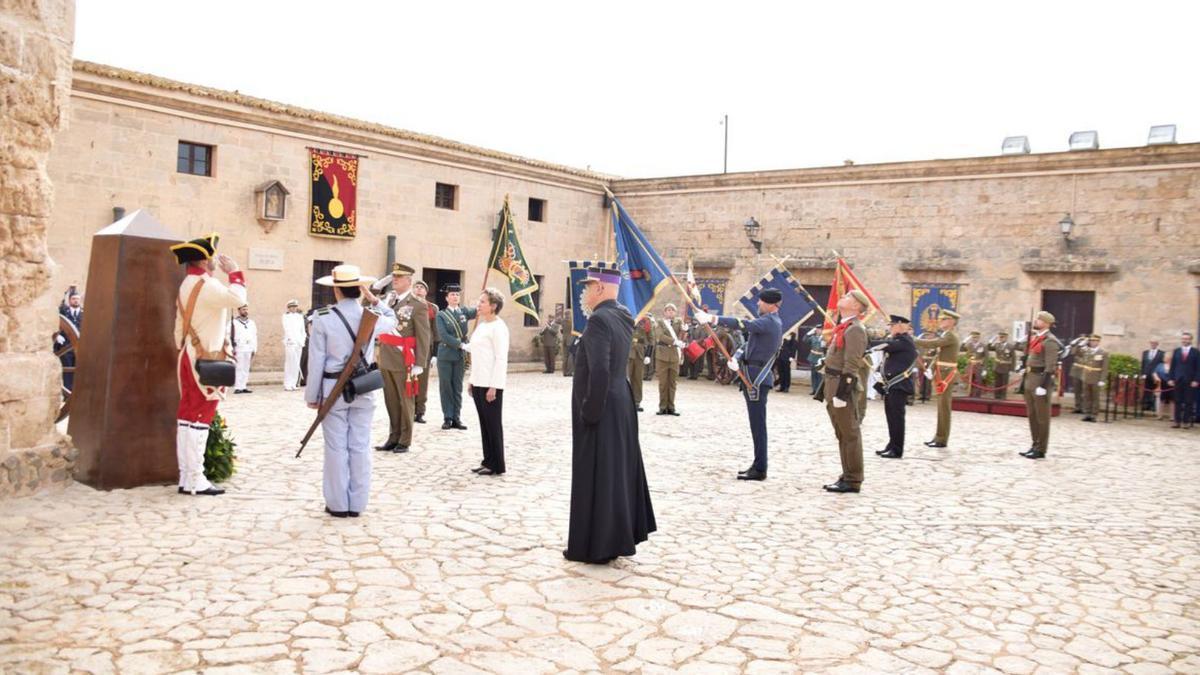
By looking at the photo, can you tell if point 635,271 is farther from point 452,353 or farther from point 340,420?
point 340,420

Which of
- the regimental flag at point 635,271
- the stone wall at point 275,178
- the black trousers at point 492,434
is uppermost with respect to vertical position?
the stone wall at point 275,178

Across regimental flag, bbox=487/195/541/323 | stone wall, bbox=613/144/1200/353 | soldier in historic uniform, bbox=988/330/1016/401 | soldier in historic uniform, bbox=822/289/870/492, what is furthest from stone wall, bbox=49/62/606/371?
soldier in historic uniform, bbox=822/289/870/492

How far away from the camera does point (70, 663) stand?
12.8 feet

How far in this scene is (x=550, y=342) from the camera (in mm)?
22031

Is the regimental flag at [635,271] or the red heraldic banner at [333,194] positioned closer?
the regimental flag at [635,271]

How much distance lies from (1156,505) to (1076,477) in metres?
1.49

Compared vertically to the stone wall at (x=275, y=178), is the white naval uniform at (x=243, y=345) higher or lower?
lower

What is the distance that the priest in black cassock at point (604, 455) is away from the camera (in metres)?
5.73

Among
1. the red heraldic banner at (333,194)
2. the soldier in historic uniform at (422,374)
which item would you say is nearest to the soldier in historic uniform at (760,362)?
the soldier in historic uniform at (422,374)

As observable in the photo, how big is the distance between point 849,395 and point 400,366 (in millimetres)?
4822

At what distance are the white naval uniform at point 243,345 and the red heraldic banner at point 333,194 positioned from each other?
10.2 ft

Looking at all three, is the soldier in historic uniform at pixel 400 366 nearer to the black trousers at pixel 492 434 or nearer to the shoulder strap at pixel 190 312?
the black trousers at pixel 492 434

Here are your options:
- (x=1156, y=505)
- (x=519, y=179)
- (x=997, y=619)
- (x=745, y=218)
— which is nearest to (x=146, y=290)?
(x=997, y=619)

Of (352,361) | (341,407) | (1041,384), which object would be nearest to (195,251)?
(352,361)
